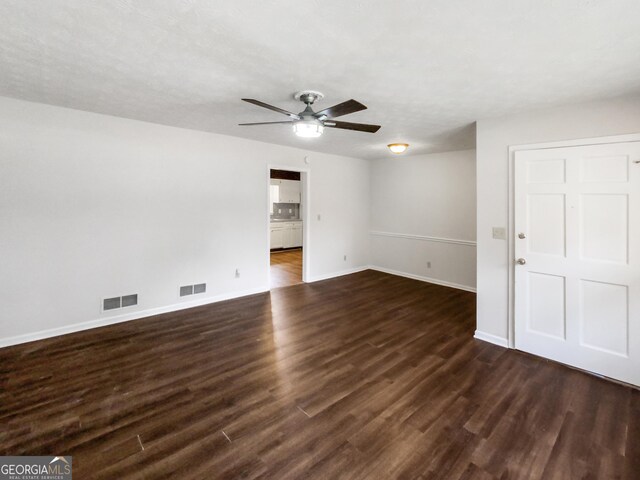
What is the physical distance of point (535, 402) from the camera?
2.28 metres

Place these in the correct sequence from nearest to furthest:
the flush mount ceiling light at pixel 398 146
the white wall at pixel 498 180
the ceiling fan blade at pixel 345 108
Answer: the ceiling fan blade at pixel 345 108 < the white wall at pixel 498 180 < the flush mount ceiling light at pixel 398 146

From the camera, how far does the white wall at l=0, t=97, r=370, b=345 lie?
3049 millimetres

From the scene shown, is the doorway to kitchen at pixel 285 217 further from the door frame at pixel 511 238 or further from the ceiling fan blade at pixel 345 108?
the ceiling fan blade at pixel 345 108

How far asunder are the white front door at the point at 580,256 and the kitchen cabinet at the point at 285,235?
682 centimetres

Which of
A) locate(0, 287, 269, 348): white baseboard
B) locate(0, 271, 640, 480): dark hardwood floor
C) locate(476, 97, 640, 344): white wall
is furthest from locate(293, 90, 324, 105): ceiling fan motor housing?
locate(0, 287, 269, 348): white baseboard

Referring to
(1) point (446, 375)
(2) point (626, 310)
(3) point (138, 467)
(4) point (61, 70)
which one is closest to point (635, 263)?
(2) point (626, 310)

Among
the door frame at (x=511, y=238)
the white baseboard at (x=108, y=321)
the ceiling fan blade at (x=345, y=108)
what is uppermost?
the ceiling fan blade at (x=345, y=108)

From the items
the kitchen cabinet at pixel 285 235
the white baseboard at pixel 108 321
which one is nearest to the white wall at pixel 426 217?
the white baseboard at pixel 108 321

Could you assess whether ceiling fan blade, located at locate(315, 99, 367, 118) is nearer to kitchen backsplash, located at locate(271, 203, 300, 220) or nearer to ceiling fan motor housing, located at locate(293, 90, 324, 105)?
ceiling fan motor housing, located at locate(293, 90, 324, 105)

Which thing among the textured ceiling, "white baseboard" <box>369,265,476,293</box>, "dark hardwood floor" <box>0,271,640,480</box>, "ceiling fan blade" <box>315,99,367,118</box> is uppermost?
the textured ceiling

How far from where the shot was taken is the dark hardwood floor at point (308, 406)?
1722 mm

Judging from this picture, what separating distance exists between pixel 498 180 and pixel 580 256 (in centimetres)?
104

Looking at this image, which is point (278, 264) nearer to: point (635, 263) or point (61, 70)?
point (61, 70)

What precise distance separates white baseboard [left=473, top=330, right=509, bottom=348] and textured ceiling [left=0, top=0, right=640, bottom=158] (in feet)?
7.85
